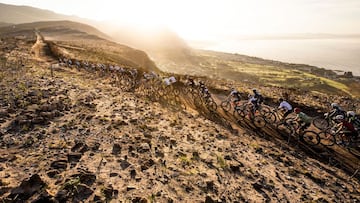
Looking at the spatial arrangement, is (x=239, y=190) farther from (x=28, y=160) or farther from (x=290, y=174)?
(x=28, y=160)

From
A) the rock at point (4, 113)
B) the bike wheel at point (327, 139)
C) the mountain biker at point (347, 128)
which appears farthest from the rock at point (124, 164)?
the mountain biker at point (347, 128)

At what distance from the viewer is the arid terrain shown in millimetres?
8008

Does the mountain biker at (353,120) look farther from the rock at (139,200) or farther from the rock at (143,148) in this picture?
the rock at (139,200)

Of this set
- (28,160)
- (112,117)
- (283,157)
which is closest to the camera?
(28,160)

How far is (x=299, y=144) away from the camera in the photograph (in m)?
15.3

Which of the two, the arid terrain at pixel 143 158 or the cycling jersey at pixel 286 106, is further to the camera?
the cycling jersey at pixel 286 106

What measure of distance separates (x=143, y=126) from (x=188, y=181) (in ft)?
16.6

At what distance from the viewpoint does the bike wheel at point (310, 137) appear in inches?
603

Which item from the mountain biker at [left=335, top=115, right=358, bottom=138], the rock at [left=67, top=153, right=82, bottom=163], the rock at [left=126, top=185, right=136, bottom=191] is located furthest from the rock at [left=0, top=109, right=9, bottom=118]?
the mountain biker at [left=335, top=115, right=358, bottom=138]

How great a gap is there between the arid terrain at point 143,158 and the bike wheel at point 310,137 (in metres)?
0.62

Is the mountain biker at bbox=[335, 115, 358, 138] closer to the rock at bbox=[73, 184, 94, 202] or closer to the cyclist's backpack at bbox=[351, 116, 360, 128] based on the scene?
the cyclist's backpack at bbox=[351, 116, 360, 128]

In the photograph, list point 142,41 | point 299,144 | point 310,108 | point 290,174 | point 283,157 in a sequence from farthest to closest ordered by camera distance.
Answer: point 142,41 → point 310,108 → point 299,144 → point 283,157 → point 290,174

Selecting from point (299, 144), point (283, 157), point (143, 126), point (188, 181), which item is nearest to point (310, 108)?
point (299, 144)

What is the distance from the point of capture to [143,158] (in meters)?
10.1
